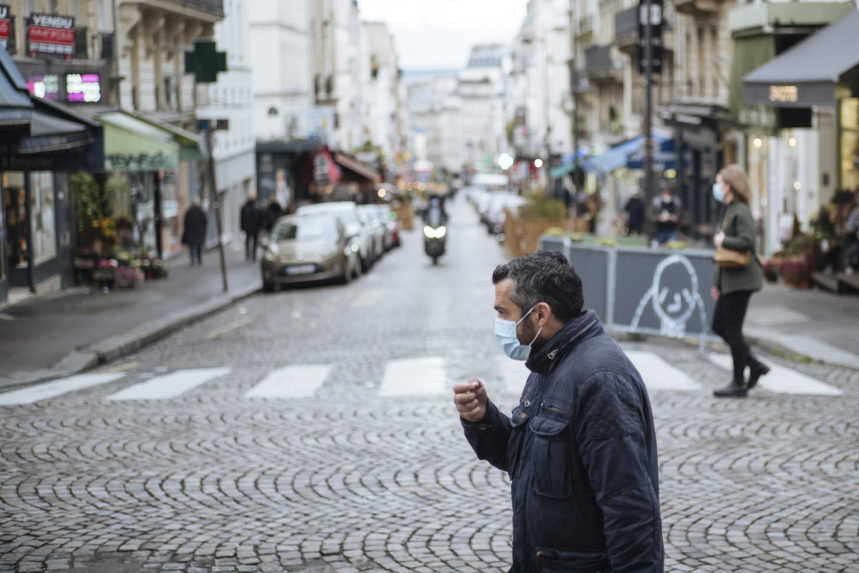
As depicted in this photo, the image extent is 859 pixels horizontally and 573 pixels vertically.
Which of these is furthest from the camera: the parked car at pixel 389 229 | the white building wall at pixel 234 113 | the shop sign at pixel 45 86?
the white building wall at pixel 234 113

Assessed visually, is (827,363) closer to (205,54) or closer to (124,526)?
(124,526)

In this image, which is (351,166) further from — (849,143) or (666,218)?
(849,143)

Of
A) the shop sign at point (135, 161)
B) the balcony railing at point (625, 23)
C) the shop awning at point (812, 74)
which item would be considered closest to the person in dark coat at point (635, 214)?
the balcony railing at point (625, 23)

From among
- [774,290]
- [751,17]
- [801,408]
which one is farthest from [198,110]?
[801,408]

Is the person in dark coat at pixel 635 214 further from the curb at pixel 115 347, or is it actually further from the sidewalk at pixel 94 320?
the curb at pixel 115 347

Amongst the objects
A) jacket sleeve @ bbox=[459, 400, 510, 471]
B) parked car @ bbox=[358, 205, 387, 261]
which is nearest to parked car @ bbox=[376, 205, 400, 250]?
parked car @ bbox=[358, 205, 387, 261]

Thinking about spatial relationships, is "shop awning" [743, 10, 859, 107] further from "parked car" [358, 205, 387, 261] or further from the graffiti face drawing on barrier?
"parked car" [358, 205, 387, 261]

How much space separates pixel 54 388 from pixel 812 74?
33.7 ft

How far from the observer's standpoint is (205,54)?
85.0ft

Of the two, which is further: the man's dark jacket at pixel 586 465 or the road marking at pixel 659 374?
the road marking at pixel 659 374

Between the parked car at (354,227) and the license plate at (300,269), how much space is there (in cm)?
248

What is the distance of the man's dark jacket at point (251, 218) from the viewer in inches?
1401

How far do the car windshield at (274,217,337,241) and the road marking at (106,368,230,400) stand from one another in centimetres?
1432

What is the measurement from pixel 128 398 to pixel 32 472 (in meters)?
3.56
